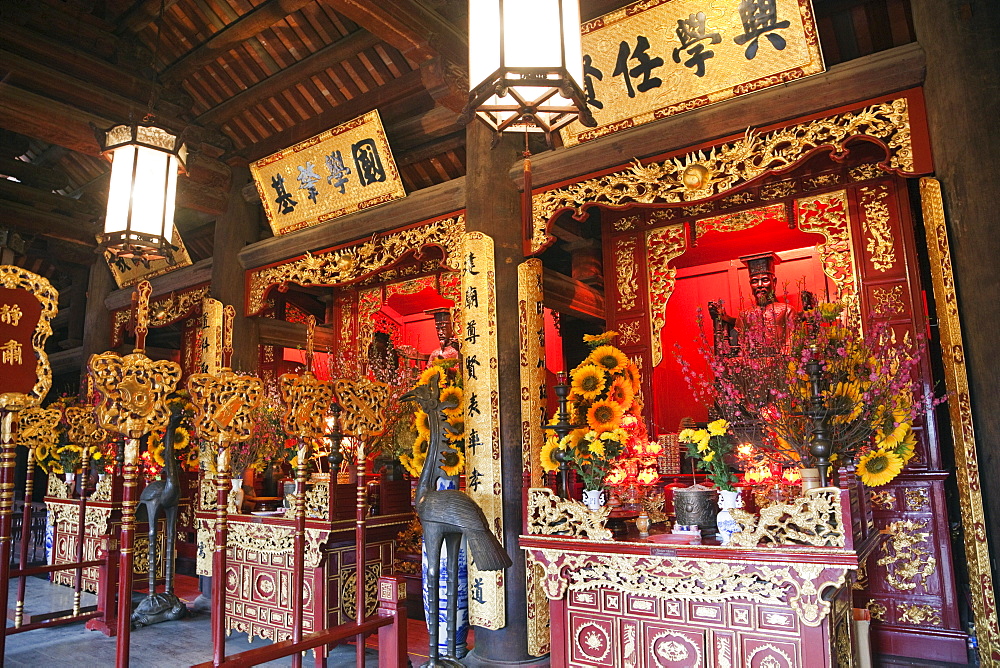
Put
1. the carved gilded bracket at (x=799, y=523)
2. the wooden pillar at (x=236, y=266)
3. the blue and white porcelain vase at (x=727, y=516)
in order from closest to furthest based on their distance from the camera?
the carved gilded bracket at (x=799, y=523) < the blue and white porcelain vase at (x=727, y=516) < the wooden pillar at (x=236, y=266)

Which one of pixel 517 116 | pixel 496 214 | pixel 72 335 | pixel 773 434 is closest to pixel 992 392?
pixel 773 434

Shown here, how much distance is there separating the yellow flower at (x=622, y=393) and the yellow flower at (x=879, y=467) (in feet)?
3.66

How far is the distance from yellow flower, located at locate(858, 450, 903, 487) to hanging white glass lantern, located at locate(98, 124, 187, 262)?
11.7 feet

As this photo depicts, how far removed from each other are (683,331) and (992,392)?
12.1ft

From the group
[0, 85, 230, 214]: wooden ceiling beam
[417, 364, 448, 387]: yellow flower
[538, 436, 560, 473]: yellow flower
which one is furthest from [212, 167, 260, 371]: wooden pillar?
[538, 436, 560, 473]: yellow flower

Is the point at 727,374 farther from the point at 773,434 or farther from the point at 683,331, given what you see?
the point at 683,331

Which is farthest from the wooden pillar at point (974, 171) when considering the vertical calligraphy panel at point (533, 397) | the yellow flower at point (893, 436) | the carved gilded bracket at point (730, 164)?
the vertical calligraphy panel at point (533, 397)

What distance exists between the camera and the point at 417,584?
4602mm

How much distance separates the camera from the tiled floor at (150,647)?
3666 millimetres

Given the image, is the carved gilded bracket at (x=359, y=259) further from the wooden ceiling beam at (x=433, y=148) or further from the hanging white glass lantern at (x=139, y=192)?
the hanging white glass lantern at (x=139, y=192)

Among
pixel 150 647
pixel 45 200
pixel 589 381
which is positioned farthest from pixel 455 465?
pixel 45 200

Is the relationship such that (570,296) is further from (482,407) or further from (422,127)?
(482,407)

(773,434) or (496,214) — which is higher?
(496,214)

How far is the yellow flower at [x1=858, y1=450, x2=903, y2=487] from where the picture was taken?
299 centimetres
